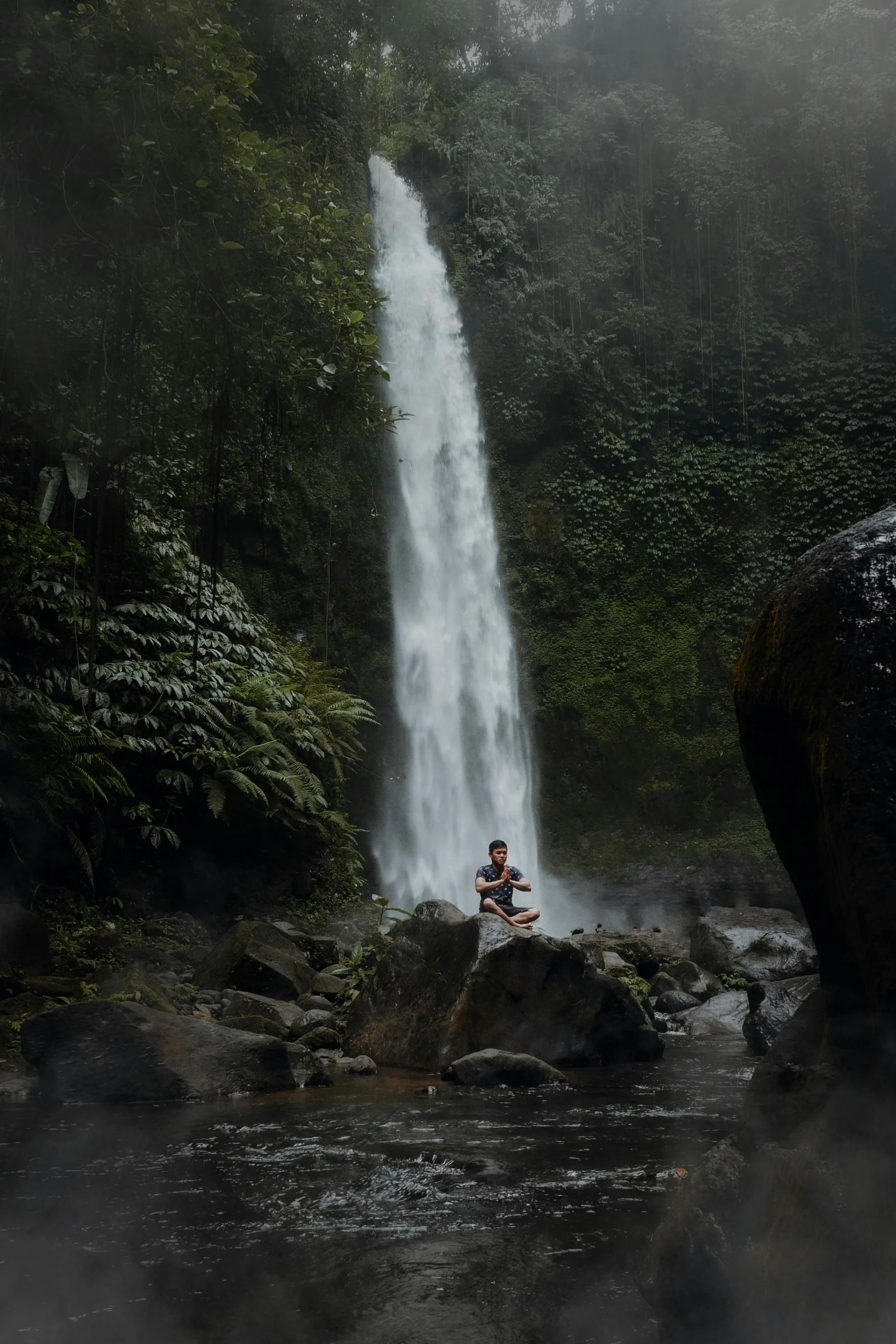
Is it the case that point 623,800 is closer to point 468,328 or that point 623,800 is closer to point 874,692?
point 468,328

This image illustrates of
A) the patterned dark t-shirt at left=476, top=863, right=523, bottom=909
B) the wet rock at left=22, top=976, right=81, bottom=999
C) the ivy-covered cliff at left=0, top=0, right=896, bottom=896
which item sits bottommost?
the wet rock at left=22, top=976, right=81, bottom=999

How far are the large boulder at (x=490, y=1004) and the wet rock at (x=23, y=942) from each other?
2397 mm

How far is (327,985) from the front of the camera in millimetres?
9031

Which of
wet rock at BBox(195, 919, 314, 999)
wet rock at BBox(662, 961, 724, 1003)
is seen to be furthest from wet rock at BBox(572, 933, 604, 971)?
wet rock at BBox(195, 919, 314, 999)

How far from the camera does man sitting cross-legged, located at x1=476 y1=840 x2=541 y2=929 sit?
30.7 ft

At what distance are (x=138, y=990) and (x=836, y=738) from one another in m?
6.33

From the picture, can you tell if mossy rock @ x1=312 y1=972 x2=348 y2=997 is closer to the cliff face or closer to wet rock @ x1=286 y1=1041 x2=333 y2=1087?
wet rock @ x1=286 y1=1041 x2=333 y2=1087

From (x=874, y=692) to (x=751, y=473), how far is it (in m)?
19.9

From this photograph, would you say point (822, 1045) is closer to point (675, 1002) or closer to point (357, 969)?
point (357, 969)

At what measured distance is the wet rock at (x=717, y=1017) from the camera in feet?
30.1

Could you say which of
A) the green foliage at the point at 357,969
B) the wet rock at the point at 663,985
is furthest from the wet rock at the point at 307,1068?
the wet rock at the point at 663,985

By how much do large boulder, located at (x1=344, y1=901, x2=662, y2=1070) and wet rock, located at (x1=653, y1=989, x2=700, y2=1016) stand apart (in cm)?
235

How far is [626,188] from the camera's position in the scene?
23766 millimetres

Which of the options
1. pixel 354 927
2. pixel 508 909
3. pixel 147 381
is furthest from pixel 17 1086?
pixel 354 927
